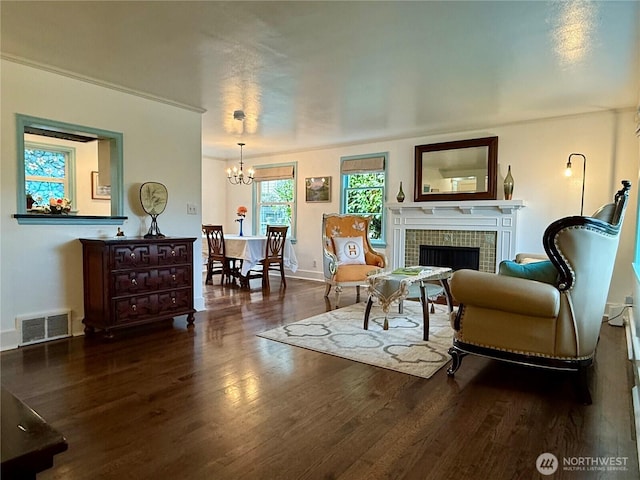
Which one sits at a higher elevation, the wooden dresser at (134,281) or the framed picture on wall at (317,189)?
the framed picture on wall at (317,189)

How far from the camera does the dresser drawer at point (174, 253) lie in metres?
3.73

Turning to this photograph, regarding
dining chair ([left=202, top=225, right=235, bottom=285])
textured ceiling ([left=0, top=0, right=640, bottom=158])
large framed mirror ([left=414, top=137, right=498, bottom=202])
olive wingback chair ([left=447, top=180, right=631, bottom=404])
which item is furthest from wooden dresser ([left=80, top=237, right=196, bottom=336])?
large framed mirror ([left=414, top=137, right=498, bottom=202])

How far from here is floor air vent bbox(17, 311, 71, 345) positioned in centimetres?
325

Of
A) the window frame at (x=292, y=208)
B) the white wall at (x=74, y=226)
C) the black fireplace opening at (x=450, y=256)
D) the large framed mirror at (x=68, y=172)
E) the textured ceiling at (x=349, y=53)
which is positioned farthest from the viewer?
the window frame at (x=292, y=208)

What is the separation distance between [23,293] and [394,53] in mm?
3477

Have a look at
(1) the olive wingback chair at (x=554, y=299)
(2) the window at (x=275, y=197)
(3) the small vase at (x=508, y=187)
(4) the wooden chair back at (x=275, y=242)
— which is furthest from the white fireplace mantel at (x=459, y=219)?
(1) the olive wingback chair at (x=554, y=299)

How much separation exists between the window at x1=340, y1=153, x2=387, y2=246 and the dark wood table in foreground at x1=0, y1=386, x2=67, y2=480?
562 cm

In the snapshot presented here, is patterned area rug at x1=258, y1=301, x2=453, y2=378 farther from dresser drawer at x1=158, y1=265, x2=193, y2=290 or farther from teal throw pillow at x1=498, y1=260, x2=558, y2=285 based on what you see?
dresser drawer at x1=158, y1=265, x2=193, y2=290

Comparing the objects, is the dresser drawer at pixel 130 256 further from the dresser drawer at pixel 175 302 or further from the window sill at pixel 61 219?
the window sill at pixel 61 219

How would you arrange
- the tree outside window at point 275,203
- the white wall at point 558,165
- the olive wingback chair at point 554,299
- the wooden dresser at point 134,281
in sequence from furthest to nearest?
the tree outside window at point 275,203
the white wall at point 558,165
the wooden dresser at point 134,281
the olive wingback chair at point 554,299

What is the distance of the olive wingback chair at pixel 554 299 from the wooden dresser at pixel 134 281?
258 cm

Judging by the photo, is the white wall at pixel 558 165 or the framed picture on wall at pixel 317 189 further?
the framed picture on wall at pixel 317 189

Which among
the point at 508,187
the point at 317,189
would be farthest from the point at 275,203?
the point at 508,187

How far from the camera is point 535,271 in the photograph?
2434mm
